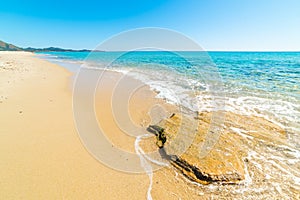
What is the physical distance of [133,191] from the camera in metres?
2.71

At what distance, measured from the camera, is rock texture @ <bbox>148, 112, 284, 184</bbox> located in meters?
3.05

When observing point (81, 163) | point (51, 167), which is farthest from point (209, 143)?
point (51, 167)

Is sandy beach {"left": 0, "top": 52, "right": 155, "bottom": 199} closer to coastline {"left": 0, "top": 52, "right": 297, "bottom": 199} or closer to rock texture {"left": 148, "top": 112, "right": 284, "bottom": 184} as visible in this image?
coastline {"left": 0, "top": 52, "right": 297, "bottom": 199}

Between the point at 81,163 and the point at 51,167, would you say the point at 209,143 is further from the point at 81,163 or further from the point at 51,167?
the point at 51,167

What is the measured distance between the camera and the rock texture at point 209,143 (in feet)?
10.0

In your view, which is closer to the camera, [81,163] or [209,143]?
[81,163]

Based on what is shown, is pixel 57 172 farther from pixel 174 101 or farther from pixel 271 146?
pixel 174 101

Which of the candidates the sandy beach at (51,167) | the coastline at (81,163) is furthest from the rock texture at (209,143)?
the sandy beach at (51,167)

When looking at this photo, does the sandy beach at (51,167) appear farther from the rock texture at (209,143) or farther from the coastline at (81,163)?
the rock texture at (209,143)

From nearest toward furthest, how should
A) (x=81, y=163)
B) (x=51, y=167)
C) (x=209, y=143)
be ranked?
(x=51, y=167) → (x=81, y=163) → (x=209, y=143)

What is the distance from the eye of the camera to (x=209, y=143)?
3908 millimetres

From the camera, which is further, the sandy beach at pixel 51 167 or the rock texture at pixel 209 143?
the rock texture at pixel 209 143

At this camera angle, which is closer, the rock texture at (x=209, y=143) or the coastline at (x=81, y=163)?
the coastline at (x=81, y=163)

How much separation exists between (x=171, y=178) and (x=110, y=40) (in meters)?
4.02
